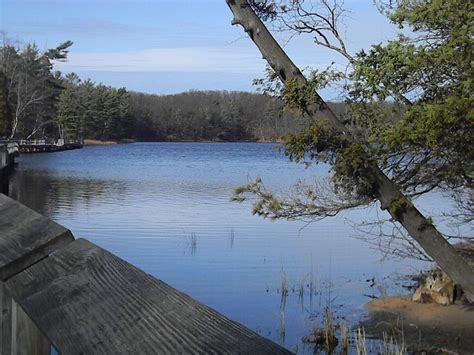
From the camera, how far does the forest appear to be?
3174 inches

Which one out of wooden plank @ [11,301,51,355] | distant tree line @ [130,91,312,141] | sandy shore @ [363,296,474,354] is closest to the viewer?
wooden plank @ [11,301,51,355]

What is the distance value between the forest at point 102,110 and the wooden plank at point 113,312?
7.59 metres

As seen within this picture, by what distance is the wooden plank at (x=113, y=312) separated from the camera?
1.14 m

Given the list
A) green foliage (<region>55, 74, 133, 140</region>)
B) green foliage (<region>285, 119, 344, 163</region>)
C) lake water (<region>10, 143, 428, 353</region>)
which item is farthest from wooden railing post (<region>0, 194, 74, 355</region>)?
green foliage (<region>55, 74, 133, 140</region>)

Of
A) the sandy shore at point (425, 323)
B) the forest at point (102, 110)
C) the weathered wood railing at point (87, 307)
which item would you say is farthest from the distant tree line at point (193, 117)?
the weathered wood railing at point (87, 307)

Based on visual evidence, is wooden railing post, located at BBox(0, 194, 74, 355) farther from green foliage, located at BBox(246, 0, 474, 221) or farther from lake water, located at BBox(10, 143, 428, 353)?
lake water, located at BBox(10, 143, 428, 353)

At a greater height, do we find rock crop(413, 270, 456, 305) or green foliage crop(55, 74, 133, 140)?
green foliage crop(55, 74, 133, 140)

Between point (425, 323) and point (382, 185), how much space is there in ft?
12.8

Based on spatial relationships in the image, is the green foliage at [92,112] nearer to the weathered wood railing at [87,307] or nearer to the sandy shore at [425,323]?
the sandy shore at [425,323]

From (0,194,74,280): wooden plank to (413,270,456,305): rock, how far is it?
11196 millimetres

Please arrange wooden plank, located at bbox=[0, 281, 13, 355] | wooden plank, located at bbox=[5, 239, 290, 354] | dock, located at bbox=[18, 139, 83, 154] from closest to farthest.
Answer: wooden plank, located at bbox=[5, 239, 290, 354], wooden plank, located at bbox=[0, 281, 13, 355], dock, located at bbox=[18, 139, 83, 154]

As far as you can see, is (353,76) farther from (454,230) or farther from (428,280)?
(454,230)

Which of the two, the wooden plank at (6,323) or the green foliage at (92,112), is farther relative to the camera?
the green foliage at (92,112)

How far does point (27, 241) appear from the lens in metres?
1.68
